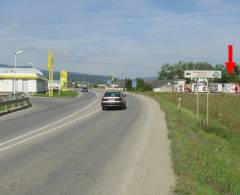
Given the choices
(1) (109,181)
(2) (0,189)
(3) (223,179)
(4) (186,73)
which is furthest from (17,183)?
(4) (186,73)

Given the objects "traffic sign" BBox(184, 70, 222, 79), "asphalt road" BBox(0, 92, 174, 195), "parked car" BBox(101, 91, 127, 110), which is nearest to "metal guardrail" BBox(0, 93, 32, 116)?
"parked car" BBox(101, 91, 127, 110)

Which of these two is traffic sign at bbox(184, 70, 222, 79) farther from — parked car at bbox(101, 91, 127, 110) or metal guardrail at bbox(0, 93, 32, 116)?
parked car at bbox(101, 91, 127, 110)

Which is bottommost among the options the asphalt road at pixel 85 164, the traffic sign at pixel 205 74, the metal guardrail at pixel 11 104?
the asphalt road at pixel 85 164

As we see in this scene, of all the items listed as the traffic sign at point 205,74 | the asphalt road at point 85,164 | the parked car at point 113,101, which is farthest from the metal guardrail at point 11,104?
the asphalt road at point 85,164

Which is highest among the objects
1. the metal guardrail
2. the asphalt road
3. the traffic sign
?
the traffic sign

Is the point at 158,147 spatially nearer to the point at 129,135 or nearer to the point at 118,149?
the point at 118,149

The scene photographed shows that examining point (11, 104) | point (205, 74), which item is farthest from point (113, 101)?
point (205, 74)

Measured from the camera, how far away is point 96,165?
1084 centimetres

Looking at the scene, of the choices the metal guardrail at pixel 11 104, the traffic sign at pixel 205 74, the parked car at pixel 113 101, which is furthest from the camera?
the parked car at pixel 113 101

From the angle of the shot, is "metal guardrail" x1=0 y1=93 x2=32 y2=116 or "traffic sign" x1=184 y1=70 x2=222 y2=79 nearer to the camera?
"traffic sign" x1=184 y1=70 x2=222 y2=79

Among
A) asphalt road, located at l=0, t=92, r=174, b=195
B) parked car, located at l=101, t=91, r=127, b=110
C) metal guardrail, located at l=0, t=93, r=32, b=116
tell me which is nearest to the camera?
asphalt road, located at l=0, t=92, r=174, b=195

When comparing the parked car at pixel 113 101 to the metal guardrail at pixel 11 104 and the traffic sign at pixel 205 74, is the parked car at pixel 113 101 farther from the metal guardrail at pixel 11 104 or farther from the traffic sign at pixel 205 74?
the traffic sign at pixel 205 74

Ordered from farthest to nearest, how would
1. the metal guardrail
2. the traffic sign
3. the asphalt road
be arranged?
1. the metal guardrail
2. the traffic sign
3. the asphalt road

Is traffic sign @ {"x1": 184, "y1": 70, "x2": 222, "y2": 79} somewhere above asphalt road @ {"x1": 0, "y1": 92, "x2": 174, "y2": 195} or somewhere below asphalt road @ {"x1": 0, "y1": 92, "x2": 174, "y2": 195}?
above
